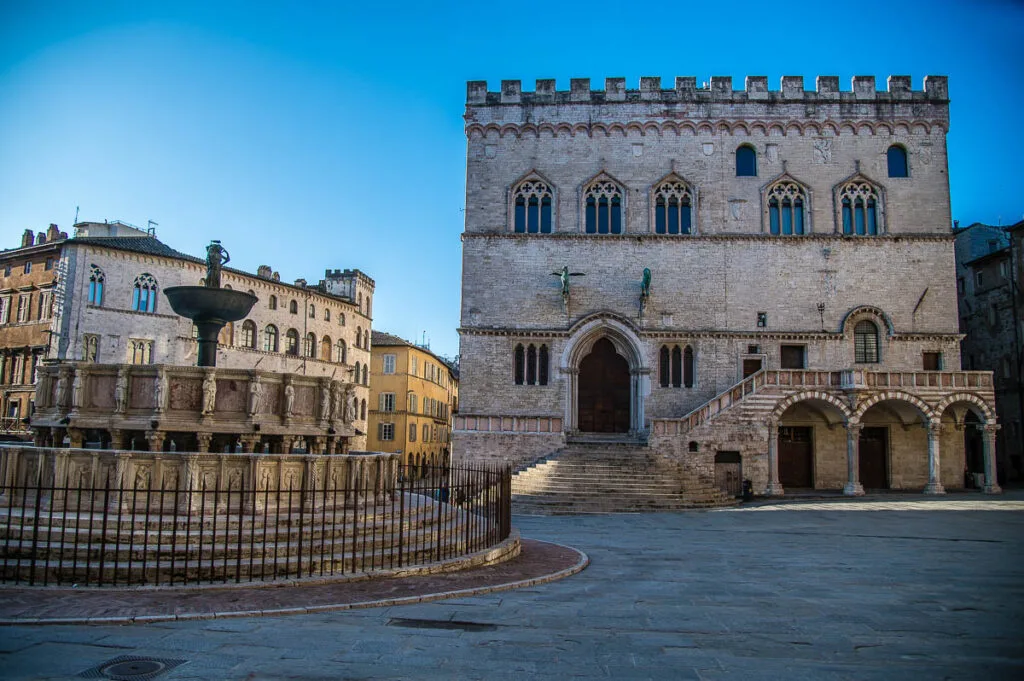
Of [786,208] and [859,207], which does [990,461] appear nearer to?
[859,207]

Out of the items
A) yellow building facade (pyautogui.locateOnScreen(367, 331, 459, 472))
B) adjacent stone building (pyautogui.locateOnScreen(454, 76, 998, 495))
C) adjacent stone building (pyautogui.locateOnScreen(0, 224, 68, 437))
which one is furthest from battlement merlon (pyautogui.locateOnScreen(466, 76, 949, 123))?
yellow building facade (pyautogui.locateOnScreen(367, 331, 459, 472))

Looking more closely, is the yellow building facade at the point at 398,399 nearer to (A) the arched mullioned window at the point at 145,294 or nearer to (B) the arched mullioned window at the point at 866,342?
(A) the arched mullioned window at the point at 145,294

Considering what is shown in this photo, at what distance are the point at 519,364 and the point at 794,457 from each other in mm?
11215

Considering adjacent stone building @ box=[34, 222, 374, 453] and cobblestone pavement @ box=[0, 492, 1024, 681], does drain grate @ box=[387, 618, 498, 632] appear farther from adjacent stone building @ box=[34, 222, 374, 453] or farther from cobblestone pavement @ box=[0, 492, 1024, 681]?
adjacent stone building @ box=[34, 222, 374, 453]

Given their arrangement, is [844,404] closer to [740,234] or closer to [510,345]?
[740,234]

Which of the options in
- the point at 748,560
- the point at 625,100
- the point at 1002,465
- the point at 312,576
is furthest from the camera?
the point at 1002,465

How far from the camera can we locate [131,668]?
6109mm

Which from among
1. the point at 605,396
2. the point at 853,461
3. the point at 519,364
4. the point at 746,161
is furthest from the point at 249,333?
the point at 853,461

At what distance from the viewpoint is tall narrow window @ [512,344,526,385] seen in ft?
97.8

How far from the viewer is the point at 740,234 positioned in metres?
30.3

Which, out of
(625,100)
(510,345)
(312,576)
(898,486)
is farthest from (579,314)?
(312,576)

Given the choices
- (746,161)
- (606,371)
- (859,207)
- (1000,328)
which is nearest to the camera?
(606,371)

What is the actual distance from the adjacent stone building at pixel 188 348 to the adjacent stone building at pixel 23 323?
6.06 feet

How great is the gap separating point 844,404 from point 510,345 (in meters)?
12.3
